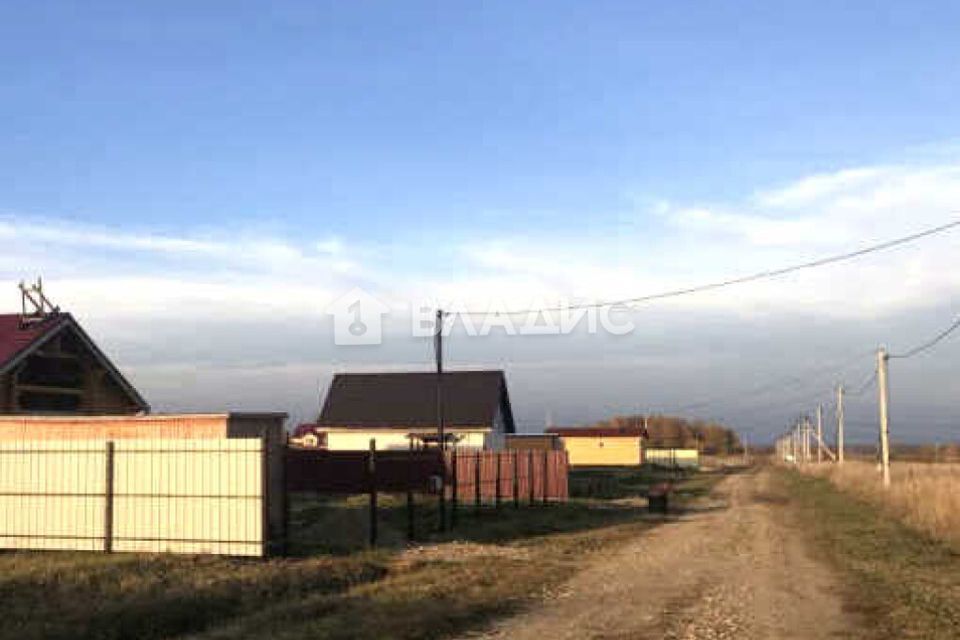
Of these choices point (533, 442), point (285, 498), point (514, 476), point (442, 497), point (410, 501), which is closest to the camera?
point (285, 498)

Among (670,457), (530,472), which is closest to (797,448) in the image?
(670,457)

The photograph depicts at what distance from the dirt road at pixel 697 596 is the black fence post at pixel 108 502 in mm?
7810

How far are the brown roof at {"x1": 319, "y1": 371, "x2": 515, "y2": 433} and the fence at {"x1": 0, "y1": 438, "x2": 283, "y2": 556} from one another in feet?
130

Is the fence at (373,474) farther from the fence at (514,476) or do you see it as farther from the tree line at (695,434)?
the tree line at (695,434)

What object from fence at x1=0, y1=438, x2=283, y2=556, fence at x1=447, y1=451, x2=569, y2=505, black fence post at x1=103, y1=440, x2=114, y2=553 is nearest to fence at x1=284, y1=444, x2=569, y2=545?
fence at x1=0, y1=438, x2=283, y2=556

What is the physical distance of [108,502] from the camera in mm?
18375

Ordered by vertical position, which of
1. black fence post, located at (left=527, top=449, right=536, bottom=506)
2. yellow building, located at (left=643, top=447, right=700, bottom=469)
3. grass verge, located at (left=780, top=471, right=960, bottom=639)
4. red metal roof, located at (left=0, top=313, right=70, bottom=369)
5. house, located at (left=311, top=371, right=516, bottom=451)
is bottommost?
yellow building, located at (left=643, top=447, right=700, bottom=469)

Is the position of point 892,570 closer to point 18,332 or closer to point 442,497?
point 442,497

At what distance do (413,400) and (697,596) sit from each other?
4852 cm

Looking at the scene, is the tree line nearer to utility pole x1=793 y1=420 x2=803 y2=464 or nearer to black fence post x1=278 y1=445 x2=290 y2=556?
utility pole x1=793 y1=420 x2=803 y2=464

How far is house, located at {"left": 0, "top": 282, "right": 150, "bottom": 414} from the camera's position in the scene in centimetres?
2734

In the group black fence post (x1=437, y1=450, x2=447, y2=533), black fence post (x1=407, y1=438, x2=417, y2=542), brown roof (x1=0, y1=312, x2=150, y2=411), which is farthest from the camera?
brown roof (x1=0, y1=312, x2=150, y2=411)

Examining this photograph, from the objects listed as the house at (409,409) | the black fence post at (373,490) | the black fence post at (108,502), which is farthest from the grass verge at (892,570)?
the house at (409,409)

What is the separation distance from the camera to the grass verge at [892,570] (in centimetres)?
1245
